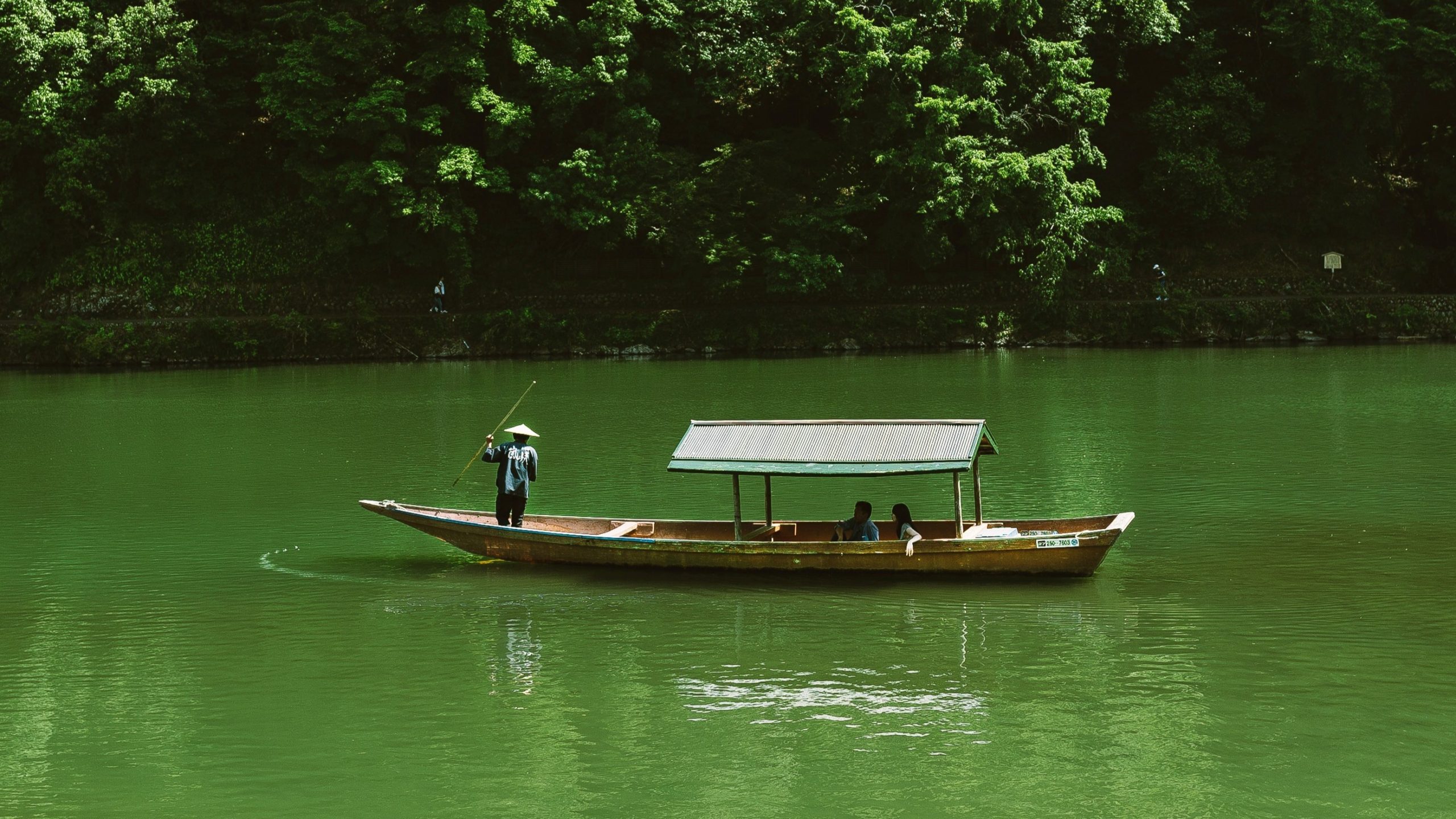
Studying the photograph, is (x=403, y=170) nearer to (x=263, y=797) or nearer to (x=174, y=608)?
(x=174, y=608)

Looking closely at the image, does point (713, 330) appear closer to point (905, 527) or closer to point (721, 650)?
point (905, 527)

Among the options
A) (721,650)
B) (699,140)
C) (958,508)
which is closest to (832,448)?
(958,508)

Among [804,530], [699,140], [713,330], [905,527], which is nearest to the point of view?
[905,527]

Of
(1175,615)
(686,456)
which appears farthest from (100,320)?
(1175,615)

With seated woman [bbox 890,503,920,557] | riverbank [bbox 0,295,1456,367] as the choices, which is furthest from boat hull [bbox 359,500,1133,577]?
riverbank [bbox 0,295,1456,367]

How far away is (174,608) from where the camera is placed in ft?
45.2

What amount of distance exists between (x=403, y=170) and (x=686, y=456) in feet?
106

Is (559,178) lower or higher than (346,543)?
higher

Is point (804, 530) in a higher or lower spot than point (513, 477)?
lower

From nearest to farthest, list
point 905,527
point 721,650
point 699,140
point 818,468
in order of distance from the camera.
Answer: point 721,650 < point 905,527 < point 818,468 < point 699,140

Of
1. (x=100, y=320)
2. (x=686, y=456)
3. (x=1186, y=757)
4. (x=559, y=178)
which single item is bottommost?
(x=1186, y=757)

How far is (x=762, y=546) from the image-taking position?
14234mm

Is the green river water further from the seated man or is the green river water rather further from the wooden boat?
the seated man

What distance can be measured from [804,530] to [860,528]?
0.96m
